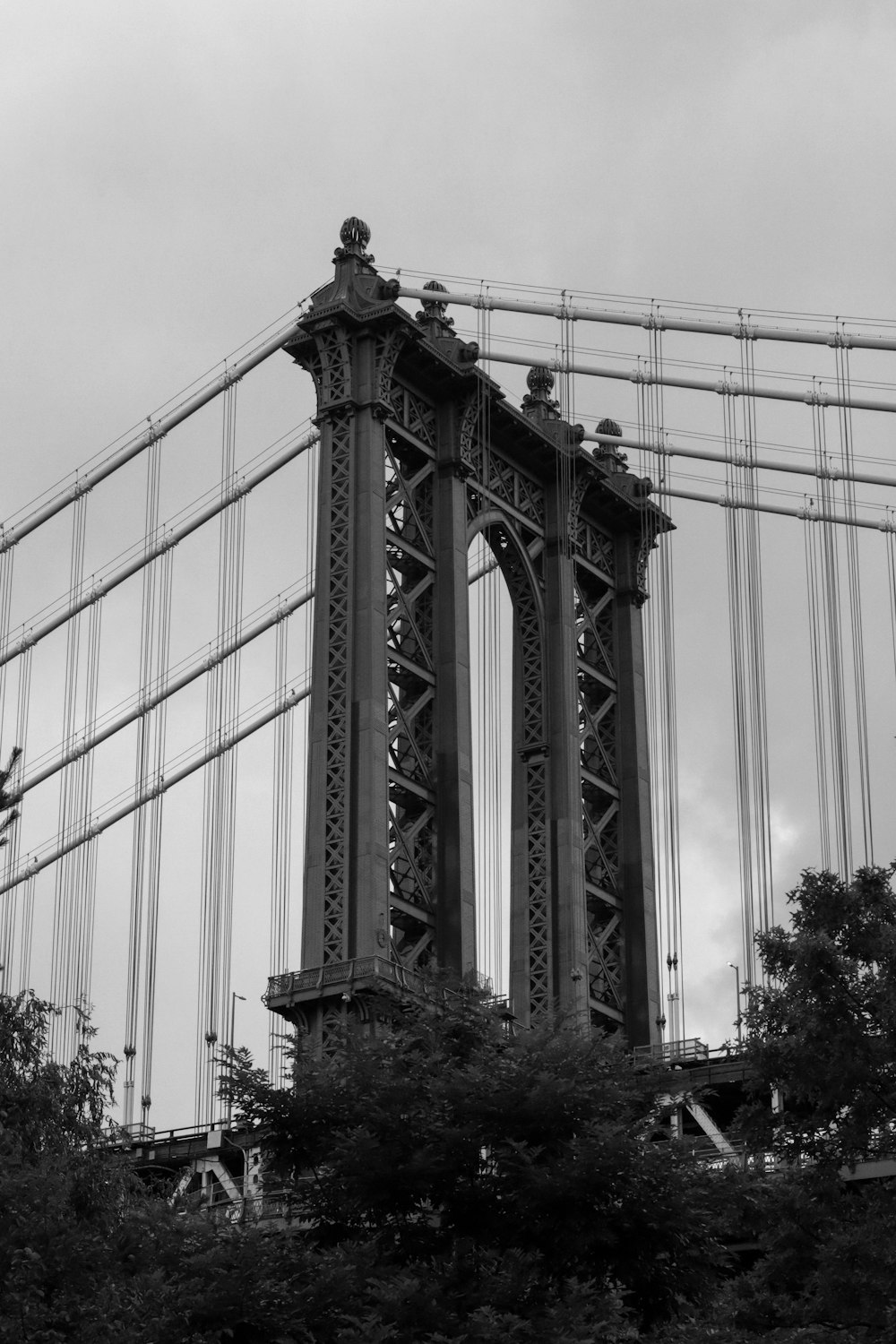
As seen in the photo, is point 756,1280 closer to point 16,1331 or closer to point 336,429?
point 16,1331

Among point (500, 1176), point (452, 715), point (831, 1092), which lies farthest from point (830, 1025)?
point (452, 715)

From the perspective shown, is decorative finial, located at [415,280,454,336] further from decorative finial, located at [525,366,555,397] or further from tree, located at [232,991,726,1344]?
tree, located at [232,991,726,1344]

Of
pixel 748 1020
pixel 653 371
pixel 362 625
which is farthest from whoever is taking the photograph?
pixel 653 371

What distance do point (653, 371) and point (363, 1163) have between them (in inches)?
1850

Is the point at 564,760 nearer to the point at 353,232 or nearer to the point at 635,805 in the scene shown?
the point at 635,805

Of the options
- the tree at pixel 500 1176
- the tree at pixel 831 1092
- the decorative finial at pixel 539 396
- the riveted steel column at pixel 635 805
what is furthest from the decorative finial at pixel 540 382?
the tree at pixel 500 1176

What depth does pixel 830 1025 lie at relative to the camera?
4141cm

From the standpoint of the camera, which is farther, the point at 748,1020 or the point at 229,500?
the point at 229,500

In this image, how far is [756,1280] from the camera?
46812 mm

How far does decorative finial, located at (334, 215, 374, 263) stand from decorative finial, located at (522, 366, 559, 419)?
10608 mm

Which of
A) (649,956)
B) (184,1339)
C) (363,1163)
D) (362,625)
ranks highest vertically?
(362,625)

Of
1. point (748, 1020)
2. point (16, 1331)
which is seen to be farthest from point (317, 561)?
point (16, 1331)

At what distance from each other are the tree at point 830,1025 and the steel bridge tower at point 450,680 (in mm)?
14153

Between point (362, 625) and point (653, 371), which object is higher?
point (653, 371)
